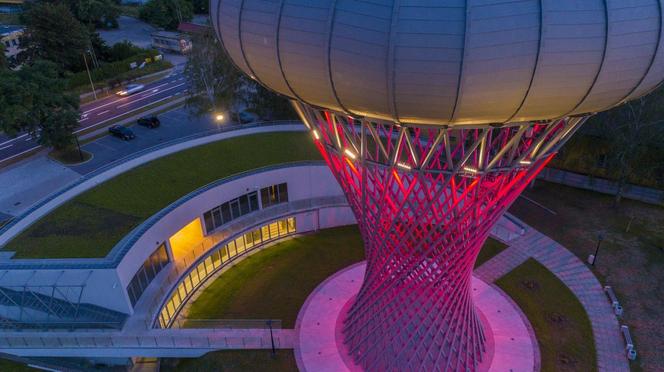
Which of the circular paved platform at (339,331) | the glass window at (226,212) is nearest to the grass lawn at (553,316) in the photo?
the circular paved platform at (339,331)

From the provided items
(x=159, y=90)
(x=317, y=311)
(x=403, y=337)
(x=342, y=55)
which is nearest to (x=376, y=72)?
(x=342, y=55)

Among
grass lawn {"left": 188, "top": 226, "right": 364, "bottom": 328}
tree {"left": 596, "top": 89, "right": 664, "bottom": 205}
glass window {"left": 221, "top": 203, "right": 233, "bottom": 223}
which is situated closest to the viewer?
grass lawn {"left": 188, "top": 226, "right": 364, "bottom": 328}

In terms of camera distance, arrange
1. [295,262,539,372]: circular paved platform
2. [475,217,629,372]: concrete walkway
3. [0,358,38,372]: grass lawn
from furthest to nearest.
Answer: [0,358,38,372]: grass lawn, [475,217,629,372]: concrete walkway, [295,262,539,372]: circular paved platform

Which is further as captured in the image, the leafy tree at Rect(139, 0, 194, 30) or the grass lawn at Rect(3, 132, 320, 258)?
the leafy tree at Rect(139, 0, 194, 30)

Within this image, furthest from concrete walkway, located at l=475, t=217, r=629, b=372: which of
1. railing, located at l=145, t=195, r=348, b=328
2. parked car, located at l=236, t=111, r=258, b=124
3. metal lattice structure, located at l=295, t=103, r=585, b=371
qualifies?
parked car, located at l=236, t=111, r=258, b=124

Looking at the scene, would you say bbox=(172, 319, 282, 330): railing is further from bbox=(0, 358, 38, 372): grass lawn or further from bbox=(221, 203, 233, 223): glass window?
bbox=(0, 358, 38, 372): grass lawn

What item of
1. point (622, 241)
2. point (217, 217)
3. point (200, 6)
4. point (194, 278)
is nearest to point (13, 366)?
point (194, 278)

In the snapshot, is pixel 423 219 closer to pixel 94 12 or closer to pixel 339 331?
pixel 339 331
